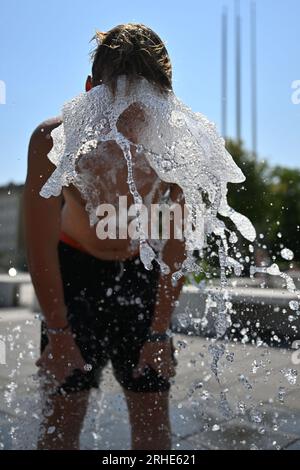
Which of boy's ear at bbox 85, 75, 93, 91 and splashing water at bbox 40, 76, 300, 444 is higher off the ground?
boy's ear at bbox 85, 75, 93, 91

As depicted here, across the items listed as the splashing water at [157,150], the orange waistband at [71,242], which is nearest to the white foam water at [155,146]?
the splashing water at [157,150]

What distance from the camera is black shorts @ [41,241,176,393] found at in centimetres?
207

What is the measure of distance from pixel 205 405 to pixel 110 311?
2.87 ft

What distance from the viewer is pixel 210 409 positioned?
8.29 feet

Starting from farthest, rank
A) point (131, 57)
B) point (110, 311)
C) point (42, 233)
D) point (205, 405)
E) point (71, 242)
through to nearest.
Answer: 1. point (205, 405)
2. point (71, 242)
3. point (110, 311)
4. point (42, 233)
5. point (131, 57)

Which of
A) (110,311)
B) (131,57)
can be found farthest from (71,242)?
(131,57)

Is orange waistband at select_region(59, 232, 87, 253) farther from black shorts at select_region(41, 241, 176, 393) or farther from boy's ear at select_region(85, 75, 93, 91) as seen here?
boy's ear at select_region(85, 75, 93, 91)

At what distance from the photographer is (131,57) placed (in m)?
1.77

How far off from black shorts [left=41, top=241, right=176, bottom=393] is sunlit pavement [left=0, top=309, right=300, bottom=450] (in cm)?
25

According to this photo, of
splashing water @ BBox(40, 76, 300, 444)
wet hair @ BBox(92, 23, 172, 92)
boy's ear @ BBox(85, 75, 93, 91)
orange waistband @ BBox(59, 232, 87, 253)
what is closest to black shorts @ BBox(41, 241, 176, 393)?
orange waistband @ BBox(59, 232, 87, 253)

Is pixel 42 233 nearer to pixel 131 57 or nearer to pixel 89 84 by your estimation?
pixel 89 84

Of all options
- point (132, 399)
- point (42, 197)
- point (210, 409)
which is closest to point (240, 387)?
point (210, 409)

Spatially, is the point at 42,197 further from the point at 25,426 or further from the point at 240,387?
the point at 240,387

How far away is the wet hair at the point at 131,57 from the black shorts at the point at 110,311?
0.87 m
